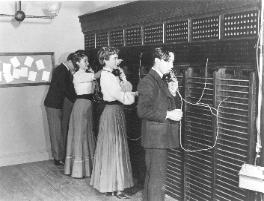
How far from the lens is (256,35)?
10.4ft

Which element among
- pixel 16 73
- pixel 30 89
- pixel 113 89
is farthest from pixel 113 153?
pixel 16 73

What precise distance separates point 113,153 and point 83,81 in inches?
46.5

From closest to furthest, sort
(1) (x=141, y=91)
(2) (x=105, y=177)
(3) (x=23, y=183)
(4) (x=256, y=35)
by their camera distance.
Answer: (4) (x=256, y=35), (1) (x=141, y=91), (2) (x=105, y=177), (3) (x=23, y=183)

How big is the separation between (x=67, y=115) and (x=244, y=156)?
3.36 m

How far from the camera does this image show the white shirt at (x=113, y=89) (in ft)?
14.7

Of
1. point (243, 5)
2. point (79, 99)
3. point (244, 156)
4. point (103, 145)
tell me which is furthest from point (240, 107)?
point (79, 99)

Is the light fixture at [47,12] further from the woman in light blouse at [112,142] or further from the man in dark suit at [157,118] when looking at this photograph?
the man in dark suit at [157,118]

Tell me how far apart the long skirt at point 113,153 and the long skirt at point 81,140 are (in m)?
0.81

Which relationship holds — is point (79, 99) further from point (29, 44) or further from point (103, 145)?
point (29, 44)

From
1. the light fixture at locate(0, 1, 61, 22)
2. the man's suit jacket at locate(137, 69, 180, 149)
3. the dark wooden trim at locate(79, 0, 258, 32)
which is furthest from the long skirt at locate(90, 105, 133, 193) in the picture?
the light fixture at locate(0, 1, 61, 22)

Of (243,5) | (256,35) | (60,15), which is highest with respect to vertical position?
(60,15)

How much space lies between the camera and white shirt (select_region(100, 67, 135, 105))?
14.7ft

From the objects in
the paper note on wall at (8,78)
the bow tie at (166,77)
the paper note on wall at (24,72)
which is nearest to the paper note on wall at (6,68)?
the paper note on wall at (8,78)

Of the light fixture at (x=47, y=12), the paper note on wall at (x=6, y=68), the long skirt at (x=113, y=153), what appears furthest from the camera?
the paper note on wall at (x=6, y=68)
